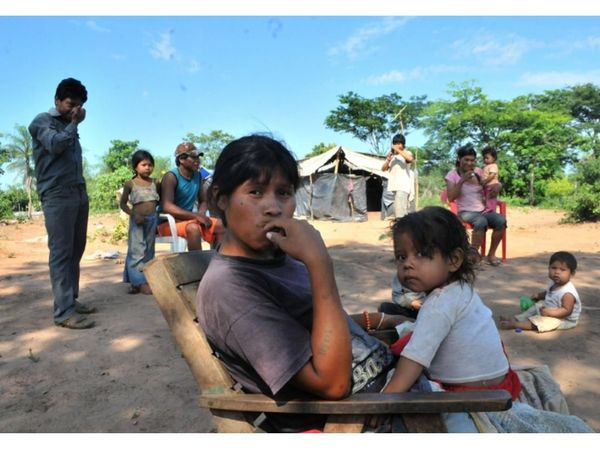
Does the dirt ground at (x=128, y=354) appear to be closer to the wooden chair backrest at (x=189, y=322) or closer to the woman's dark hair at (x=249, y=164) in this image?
A: the wooden chair backrest at (x=189, y=322)

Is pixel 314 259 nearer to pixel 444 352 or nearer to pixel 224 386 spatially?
pixel 224 386

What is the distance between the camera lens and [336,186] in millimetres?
20453

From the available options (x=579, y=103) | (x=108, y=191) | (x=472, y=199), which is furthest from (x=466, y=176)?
(x=579, y=103)

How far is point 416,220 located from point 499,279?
4.82 meters

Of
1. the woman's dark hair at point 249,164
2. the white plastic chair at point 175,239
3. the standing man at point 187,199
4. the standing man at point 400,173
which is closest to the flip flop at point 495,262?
the standing man at point 400,173

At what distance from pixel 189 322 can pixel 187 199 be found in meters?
3.96

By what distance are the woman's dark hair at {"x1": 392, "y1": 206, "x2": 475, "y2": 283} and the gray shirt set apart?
3195mm

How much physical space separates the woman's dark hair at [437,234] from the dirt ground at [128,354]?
145 centimetres

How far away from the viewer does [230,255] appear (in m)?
1.54

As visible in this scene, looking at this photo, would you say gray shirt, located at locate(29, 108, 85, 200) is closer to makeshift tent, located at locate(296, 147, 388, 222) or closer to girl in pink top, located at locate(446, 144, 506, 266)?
girl in pink top, located at locate(446, 144, 506, 266)

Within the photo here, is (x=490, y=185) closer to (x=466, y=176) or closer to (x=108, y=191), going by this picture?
(x=466, y=176)

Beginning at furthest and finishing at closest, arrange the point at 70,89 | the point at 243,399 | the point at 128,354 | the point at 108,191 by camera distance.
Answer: the point at 108,191
the point at 70,89
the point at 128,354
the point at 243,399

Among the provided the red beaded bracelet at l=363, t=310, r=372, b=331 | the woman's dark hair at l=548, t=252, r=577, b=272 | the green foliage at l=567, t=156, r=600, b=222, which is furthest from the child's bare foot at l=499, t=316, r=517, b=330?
the green foliage at l=567, t=156, r=600, b=222

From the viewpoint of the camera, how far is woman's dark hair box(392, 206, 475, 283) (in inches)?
70.6
